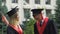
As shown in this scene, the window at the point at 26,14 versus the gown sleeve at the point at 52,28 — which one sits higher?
the gown sleeve at the point at 52,28

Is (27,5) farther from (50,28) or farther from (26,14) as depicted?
(50,28)

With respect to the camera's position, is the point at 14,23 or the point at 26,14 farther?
the point at 26,14

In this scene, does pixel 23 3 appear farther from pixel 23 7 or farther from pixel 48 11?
pixel 48 11

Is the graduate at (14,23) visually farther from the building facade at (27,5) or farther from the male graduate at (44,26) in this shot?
the building facade at (27,5)

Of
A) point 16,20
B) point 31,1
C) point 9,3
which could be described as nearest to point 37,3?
point 31,1

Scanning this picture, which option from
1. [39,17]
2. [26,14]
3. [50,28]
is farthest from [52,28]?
[26,14]

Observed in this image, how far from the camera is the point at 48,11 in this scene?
4131cm

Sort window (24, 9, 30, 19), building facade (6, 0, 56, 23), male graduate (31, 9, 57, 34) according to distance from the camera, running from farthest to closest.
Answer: building facade (6, 0, 56, 23), window (24, 9, 30, 19), male graduate (31, 9, 57, 34)

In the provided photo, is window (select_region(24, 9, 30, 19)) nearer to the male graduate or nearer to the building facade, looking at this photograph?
the building facade

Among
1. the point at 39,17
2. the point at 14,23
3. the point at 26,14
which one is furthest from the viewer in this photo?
the point at 26,14

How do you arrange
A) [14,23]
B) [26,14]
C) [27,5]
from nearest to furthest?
[14,23], [26,14], [27,5]

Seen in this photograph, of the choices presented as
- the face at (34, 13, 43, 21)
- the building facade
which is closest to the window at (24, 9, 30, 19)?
the building facade

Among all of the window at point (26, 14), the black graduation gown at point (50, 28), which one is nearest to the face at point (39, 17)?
the black graduation gown at point (50, 28)

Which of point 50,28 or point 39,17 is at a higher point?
point 39,17
